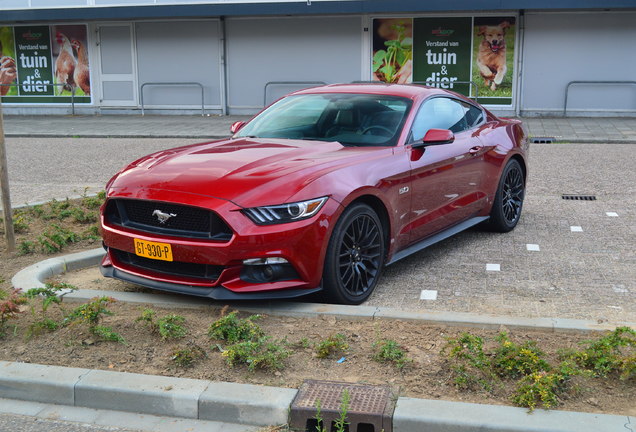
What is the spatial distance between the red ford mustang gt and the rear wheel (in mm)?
609

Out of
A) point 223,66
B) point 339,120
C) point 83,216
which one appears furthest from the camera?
point 223,66

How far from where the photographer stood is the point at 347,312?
16.1ft

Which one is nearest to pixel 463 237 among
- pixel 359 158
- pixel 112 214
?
pixel 359 158

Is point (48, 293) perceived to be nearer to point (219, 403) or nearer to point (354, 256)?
point (219, 403)

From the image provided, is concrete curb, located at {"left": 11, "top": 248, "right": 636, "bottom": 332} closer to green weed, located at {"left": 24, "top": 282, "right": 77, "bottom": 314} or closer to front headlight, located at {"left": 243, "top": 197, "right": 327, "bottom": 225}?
green weed, located at {"left": 24, "top": 282, "right": 77, "bottom": 314}

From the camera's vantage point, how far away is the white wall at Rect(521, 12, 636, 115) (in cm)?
2073

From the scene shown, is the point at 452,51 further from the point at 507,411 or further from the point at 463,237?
the point at 507,411

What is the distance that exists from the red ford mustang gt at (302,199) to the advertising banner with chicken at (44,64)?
19746 millimetres

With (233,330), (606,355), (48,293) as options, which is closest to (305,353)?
(233,330)

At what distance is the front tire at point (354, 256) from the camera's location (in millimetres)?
5078

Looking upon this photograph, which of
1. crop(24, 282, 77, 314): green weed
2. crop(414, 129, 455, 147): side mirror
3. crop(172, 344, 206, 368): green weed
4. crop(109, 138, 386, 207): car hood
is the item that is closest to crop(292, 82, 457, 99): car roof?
crop(414, 129, 455, 147): side mirror

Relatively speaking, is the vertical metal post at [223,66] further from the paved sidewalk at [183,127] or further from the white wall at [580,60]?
the white wall at [580,60]

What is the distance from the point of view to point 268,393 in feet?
12.6

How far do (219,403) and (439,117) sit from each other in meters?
3.82
